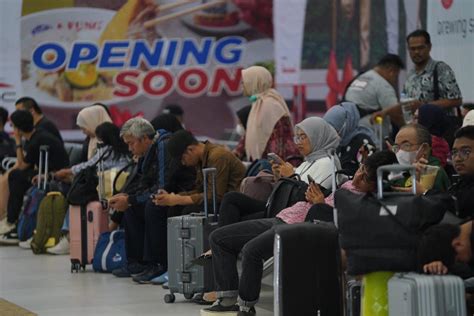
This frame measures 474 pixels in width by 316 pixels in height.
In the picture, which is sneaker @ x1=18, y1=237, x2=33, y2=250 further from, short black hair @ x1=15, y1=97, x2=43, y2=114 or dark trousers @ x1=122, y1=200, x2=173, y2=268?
dark trousers @ x1=122, y1=200, x2=173, y2=268

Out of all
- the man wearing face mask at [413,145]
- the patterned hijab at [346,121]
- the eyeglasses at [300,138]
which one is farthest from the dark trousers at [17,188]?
the man wearing face mask at [413,145]

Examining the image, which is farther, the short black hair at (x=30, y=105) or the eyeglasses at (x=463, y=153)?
the short black hair at (x=30, y=105)

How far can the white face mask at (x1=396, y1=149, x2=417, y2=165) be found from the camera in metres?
7.33

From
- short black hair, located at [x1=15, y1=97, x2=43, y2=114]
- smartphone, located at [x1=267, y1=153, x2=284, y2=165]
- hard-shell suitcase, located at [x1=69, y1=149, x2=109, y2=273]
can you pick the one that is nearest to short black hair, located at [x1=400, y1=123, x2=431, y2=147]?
smartphone, located at [x1=267, y1=153, x2=284, y2=165]

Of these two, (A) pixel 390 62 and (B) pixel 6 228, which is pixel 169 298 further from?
(B) pixel 6 228

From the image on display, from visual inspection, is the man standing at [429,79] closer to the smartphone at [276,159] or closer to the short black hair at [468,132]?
the smartphone at [276,159]

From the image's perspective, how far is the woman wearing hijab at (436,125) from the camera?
8297 millimetres

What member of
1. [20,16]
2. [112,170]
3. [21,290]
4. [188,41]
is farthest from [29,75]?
[21,290]

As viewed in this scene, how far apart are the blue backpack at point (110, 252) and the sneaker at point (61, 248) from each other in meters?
1.58

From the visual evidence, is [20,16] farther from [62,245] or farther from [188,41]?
[62,245]

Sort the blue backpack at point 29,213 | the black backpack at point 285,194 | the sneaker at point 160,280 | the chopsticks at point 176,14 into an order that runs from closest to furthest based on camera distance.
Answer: the black backpack at point 285,194
the sneaker at point 160,280
the blue backpack at point 29,213
the chopsticks at point 176,14

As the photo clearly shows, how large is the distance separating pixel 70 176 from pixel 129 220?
2.43 metres

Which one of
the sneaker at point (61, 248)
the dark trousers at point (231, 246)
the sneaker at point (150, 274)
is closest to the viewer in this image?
the dark trousers at point (231, 246)

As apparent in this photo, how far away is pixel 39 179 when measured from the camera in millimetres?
12500
